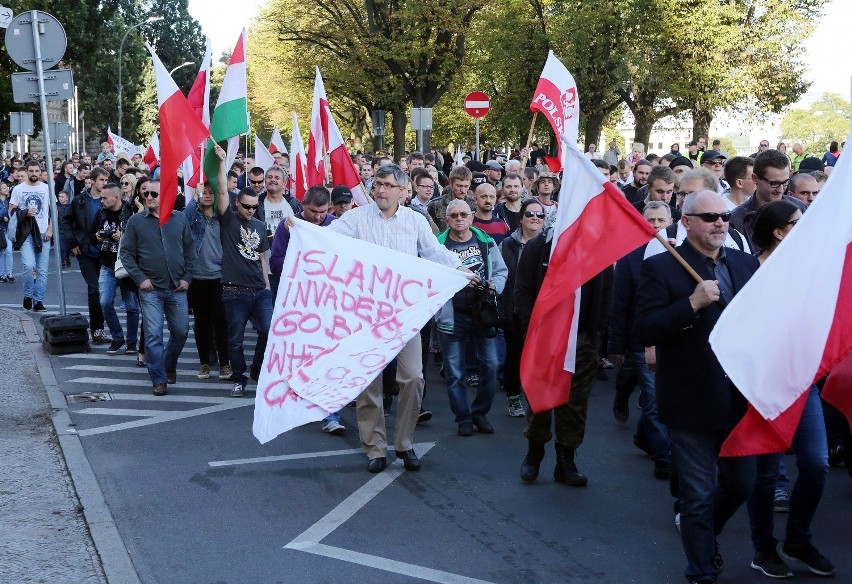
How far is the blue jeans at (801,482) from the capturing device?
18.4ft

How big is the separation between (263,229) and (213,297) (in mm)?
1050

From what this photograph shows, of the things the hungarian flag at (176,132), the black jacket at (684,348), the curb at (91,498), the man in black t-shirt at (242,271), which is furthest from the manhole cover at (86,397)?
the black jacket at (684,348)

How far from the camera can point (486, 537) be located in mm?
6348

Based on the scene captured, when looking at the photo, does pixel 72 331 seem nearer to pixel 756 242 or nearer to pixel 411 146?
pixel 756 242

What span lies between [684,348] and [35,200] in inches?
536

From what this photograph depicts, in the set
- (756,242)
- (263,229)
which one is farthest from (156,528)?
(263,229)

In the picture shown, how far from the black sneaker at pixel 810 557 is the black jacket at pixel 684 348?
84 centimetres

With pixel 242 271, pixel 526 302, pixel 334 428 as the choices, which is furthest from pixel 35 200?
pixel 526 302

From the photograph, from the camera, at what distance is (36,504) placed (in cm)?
707

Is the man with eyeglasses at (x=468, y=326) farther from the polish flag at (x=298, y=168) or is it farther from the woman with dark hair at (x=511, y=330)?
the polish flag at (x=298, y=168)

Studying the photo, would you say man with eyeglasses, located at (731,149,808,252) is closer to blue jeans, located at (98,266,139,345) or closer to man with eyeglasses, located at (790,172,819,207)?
man with eyeglasses, located at (790,172,819,207)

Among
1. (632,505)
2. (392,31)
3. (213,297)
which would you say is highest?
(392,31)

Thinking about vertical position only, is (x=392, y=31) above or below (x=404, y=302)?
above

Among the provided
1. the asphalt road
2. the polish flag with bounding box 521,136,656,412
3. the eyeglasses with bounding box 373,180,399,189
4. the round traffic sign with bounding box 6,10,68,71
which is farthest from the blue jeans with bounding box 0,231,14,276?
the polish flag with bounding box 521,136,656,412
